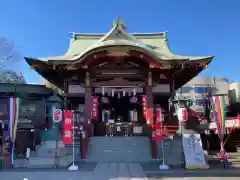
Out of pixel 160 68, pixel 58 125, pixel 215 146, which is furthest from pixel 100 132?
pixel 215 146

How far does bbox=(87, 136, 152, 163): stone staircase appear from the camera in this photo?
11484 millimetres

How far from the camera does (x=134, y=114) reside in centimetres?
1764

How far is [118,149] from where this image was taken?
12.0 m

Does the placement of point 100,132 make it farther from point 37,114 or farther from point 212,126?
point 212,126

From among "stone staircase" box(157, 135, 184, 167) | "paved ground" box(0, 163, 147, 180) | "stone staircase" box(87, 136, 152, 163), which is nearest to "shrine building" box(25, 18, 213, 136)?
"stone staircase" box(87, 136, 152, 163)

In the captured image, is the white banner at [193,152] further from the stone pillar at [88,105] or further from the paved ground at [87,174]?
the stone pillar at [88,105]

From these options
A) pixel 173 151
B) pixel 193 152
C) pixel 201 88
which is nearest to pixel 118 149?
pixel 173 151

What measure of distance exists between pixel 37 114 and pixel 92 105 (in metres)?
5.83

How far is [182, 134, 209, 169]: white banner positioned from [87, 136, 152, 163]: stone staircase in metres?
2.05

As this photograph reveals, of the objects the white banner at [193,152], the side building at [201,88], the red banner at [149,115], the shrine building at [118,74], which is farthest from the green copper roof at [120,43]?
the side building at [201,88]

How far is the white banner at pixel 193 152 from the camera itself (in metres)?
9.54

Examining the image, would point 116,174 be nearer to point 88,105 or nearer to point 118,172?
point 118,172

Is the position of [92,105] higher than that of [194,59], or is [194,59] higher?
[194,59]

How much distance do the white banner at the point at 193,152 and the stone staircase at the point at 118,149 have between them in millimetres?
2048
